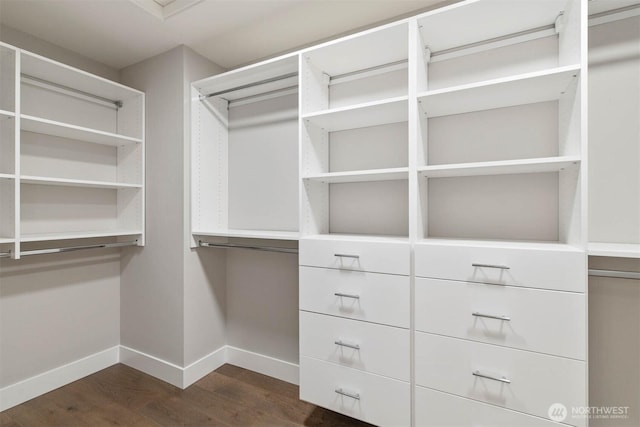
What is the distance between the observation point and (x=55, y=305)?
2.15 metres

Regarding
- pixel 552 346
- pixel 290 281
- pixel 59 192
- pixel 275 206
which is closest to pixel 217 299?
pixel 290 281

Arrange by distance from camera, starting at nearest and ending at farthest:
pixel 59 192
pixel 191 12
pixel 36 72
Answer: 1. pixel 191 12
2. pixel 36 72
3. pixel 59 192

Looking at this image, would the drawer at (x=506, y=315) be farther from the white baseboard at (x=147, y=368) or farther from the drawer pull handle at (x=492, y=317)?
the white baseboard at (x=147, y=368)

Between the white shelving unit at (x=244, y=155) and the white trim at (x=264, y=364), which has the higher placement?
the white shelving unit at (x=244, y=155)

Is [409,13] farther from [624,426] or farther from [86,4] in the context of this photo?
[624,426]

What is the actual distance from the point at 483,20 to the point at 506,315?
135 centimetres

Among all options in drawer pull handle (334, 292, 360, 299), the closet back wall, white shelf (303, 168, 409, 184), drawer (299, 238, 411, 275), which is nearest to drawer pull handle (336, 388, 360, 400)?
drawer pull handle (334, 292, 360, 299)

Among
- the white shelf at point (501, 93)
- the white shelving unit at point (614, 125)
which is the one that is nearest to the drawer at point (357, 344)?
the white shelving unit at point (614, 125)

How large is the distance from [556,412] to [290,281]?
1.58m

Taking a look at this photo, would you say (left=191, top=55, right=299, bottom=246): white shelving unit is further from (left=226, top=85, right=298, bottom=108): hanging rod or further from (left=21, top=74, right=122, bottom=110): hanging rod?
(left=21, top=74, right=122, bottom=110): hanging rod

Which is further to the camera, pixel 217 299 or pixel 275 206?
pixel 217 299

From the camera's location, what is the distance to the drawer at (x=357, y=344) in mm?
1435

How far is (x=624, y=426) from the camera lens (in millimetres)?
1428

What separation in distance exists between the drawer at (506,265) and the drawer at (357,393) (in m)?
0.59
